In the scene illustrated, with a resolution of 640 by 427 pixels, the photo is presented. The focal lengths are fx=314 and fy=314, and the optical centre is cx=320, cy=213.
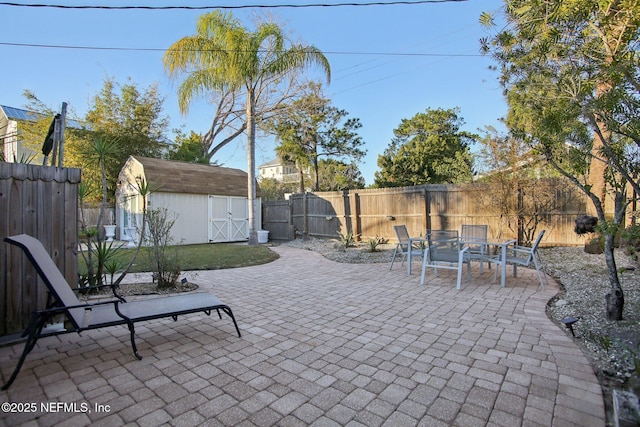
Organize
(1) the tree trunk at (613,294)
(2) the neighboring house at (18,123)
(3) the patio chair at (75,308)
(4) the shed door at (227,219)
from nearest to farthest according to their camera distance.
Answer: (3) the patio chair at (75,308), (1) the tree trunk at (613,294), (4) the shed door at (227,219), (2) the neighboring house at (18,123)

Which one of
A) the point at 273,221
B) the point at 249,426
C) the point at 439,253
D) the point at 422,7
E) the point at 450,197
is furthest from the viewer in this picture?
the point at 273,221

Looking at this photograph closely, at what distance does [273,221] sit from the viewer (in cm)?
1527

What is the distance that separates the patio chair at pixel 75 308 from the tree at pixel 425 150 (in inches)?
831

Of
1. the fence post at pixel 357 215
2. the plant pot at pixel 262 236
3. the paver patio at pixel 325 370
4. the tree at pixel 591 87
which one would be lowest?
the paver patio at pixel 325 370

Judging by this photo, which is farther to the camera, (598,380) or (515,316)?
(515,316)

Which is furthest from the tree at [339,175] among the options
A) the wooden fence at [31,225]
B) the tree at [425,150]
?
the wooden fence at [31,225]

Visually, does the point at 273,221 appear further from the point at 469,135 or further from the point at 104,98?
the point at 469,135

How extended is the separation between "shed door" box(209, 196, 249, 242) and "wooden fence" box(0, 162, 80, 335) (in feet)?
34.9

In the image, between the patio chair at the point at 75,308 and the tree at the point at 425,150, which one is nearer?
the patio chair at the point at 75,308

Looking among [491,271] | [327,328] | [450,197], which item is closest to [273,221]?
[450,197]

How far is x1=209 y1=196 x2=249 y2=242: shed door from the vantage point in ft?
45.9

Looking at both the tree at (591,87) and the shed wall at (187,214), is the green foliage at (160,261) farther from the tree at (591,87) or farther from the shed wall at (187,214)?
the shed wall at (187,214)

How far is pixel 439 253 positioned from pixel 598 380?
3226mm

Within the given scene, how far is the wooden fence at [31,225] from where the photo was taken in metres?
3.00
